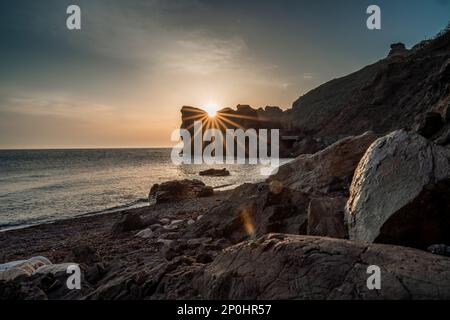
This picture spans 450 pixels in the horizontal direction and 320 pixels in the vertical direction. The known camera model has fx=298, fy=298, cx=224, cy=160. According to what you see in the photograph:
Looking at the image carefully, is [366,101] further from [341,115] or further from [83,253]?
[83,253]

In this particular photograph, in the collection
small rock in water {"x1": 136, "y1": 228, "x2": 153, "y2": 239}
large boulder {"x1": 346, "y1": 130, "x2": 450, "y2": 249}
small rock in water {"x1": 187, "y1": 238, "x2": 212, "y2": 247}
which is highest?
large boulder {"x1": 346, "y1": 130, "x2": 450, "y2": 249}

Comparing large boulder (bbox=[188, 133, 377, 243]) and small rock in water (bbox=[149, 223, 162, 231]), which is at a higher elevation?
large boulder (bbox=[188, 133, 377, 243])

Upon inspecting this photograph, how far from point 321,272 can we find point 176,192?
18745 mm

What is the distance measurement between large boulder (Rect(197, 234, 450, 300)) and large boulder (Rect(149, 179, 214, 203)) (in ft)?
54.7

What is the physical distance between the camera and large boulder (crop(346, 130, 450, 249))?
4.31 metres

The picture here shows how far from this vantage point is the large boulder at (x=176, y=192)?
20781 millimetres

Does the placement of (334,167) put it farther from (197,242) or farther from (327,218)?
(197,242)

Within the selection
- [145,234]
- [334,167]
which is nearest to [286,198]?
[334,167]

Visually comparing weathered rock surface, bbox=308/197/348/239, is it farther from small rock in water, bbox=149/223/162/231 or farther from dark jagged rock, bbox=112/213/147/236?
dark jagged rock, bbox=112/213/147/236

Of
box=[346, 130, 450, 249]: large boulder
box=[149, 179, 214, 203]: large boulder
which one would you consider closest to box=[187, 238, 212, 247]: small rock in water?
box=[346, 130, 450, 249]: large boulder

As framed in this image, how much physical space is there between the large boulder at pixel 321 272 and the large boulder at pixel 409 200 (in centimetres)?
53

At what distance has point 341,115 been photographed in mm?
78688
